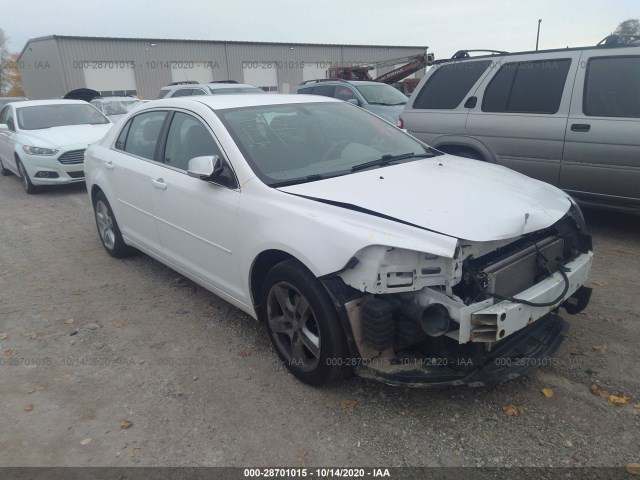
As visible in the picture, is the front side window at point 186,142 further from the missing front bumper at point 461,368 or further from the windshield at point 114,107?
the windshield at point 114,107

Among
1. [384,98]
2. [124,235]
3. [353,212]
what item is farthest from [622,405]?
[384,98]

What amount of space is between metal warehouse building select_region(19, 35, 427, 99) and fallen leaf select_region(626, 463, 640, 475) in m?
34.4

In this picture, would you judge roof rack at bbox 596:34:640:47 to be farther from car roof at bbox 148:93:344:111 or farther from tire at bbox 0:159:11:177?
tire at bbox 0:159:11:177

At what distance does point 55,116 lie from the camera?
10.2 metres

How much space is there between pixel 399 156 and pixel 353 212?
1.28 metres

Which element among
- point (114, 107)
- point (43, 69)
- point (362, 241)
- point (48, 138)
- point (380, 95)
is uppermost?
point (43, 69)

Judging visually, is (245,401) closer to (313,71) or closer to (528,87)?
(528,87)

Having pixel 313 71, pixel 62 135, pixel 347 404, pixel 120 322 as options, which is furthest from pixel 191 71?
pixel 347 404

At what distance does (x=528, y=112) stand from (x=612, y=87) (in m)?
0.86

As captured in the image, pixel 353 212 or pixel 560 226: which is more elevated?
pixel 353 212

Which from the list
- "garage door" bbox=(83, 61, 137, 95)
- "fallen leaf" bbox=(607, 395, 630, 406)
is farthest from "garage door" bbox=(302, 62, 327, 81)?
"fallen leaf" bbox=(607, 395, 630, 406)

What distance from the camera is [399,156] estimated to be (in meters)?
3.83

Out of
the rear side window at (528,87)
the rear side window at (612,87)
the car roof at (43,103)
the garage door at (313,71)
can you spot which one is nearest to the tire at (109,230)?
the rear side window at (528,87)

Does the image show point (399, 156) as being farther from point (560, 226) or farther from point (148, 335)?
point (148, 335)
